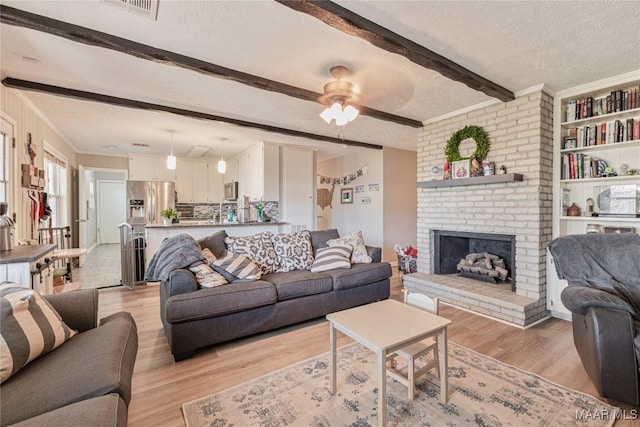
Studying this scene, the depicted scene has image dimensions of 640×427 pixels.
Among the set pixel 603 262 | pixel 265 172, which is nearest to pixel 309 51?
pixel 603 262

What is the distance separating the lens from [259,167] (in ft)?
17.8

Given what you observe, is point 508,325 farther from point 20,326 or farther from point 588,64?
point 20,326

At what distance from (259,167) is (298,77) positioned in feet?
9.46

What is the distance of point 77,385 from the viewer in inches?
44.0

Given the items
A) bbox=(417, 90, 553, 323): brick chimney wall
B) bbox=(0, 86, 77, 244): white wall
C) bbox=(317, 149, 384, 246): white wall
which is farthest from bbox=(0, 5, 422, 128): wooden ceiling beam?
bbox=(317, 149, 384, 246): white wall

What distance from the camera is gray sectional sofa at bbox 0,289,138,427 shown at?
97 centimetres

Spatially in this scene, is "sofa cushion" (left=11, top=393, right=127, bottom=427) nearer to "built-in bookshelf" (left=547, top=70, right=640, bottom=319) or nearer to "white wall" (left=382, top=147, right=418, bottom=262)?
"built-in bookshelf" (left=547, top=70, right=640, bottom=319)

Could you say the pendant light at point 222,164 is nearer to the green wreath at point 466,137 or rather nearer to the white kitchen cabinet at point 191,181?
the white kitchen cabinet at point 191,181

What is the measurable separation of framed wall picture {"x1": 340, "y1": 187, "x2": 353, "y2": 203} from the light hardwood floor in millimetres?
3636

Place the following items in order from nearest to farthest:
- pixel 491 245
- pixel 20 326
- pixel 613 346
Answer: pixel 20 326 < pixel 613 346 < pixel 491 245

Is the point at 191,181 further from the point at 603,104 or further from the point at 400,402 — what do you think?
the point at 603,104

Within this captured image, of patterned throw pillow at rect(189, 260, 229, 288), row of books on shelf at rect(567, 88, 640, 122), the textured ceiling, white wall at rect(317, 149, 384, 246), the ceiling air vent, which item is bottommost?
patterned throw pillow at rect(189, 260, 229, 288)

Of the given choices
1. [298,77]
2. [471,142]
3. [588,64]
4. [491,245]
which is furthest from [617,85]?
[298,77]

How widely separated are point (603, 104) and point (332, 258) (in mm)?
3234
